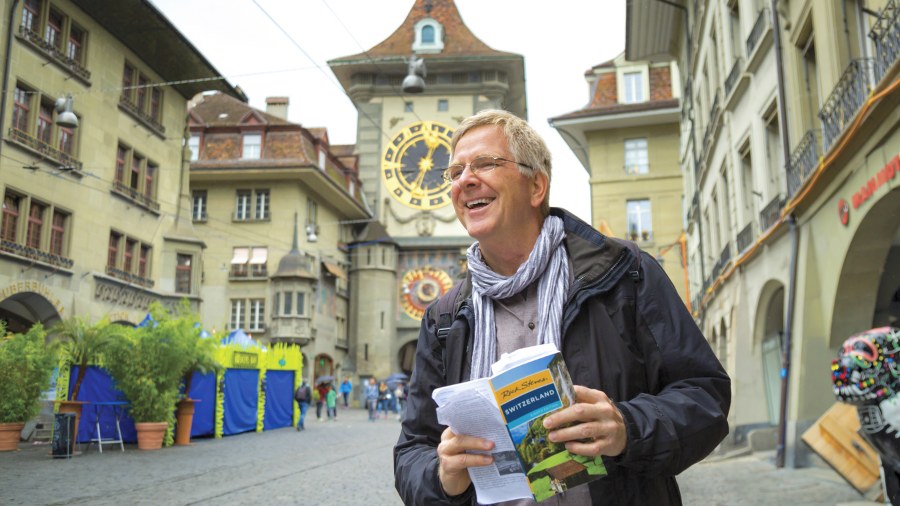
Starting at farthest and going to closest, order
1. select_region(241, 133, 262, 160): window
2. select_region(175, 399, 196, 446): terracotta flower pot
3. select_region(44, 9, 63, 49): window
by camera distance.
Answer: select_region(241, 133, 262, 160): window < select_region(44, 9, 63, 49): window < select_region(175, 399, 196, 446): terracotta flower pot

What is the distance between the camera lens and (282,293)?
1684 inches

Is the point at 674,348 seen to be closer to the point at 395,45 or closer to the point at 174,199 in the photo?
the point at 174,199

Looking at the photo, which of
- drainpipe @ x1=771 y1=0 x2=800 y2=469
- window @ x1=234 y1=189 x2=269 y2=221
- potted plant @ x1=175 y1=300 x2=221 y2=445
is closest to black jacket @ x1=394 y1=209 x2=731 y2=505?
drainpipe @ x1=771 y1=0 x2=800 y2=469

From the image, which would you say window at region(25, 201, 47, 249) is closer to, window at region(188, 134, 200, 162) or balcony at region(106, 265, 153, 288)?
balcony at region(106, 265, 153, 288)

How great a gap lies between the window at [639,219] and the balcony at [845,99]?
952 inches

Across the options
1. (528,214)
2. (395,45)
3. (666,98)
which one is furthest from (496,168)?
(395,45)

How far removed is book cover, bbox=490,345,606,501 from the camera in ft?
6.38

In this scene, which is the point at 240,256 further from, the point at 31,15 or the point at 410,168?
the point at 31,15


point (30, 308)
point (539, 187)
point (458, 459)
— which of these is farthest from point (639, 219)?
point (458, 459)

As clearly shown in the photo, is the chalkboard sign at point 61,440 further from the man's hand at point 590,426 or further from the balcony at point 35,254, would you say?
the man's hand at point 590,426

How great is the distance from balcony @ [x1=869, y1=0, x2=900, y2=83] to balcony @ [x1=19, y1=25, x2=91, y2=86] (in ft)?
62.0

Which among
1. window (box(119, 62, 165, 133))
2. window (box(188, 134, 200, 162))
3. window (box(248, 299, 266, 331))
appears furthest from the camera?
window (box(188, 134, 200, 162))

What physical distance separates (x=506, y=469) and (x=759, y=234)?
47.3 ft

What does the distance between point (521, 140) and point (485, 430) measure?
96 centimetres
